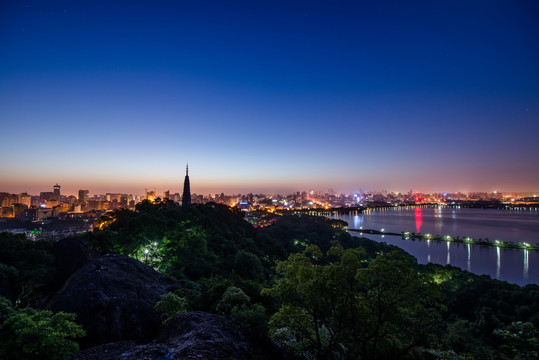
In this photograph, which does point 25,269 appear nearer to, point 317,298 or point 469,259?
point 317,298

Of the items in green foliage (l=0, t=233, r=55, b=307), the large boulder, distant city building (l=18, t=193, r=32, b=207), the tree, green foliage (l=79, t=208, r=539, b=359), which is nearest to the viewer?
green foliage (l=79, t=208, r=539, b=359)

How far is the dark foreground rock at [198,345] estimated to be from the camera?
4516 millimetres

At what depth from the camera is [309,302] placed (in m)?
6.31

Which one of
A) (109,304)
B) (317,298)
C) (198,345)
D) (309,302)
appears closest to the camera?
(198,345)

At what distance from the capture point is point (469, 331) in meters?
15.2

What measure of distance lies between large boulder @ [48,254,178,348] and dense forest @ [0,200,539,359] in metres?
0.83

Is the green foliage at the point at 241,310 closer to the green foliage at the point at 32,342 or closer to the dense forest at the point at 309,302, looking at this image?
the dense forest at the point at 309,302

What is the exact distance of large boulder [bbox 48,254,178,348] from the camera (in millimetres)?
8797

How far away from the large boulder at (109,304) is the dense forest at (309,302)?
0.83 m

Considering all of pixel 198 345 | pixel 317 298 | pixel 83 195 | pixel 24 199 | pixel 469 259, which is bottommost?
pixel 469 259

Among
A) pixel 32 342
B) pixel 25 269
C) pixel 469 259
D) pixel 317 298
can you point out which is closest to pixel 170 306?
pixel 32 342

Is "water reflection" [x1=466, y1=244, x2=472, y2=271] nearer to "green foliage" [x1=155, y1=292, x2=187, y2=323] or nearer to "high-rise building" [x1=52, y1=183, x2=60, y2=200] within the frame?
"green foliage" [x1=155, y1=292, x2=187, y2=323]

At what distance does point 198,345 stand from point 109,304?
6.61m

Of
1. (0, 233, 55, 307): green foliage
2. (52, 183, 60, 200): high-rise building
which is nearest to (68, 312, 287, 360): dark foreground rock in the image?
A: (0, 233, 55, 307): green foliage
